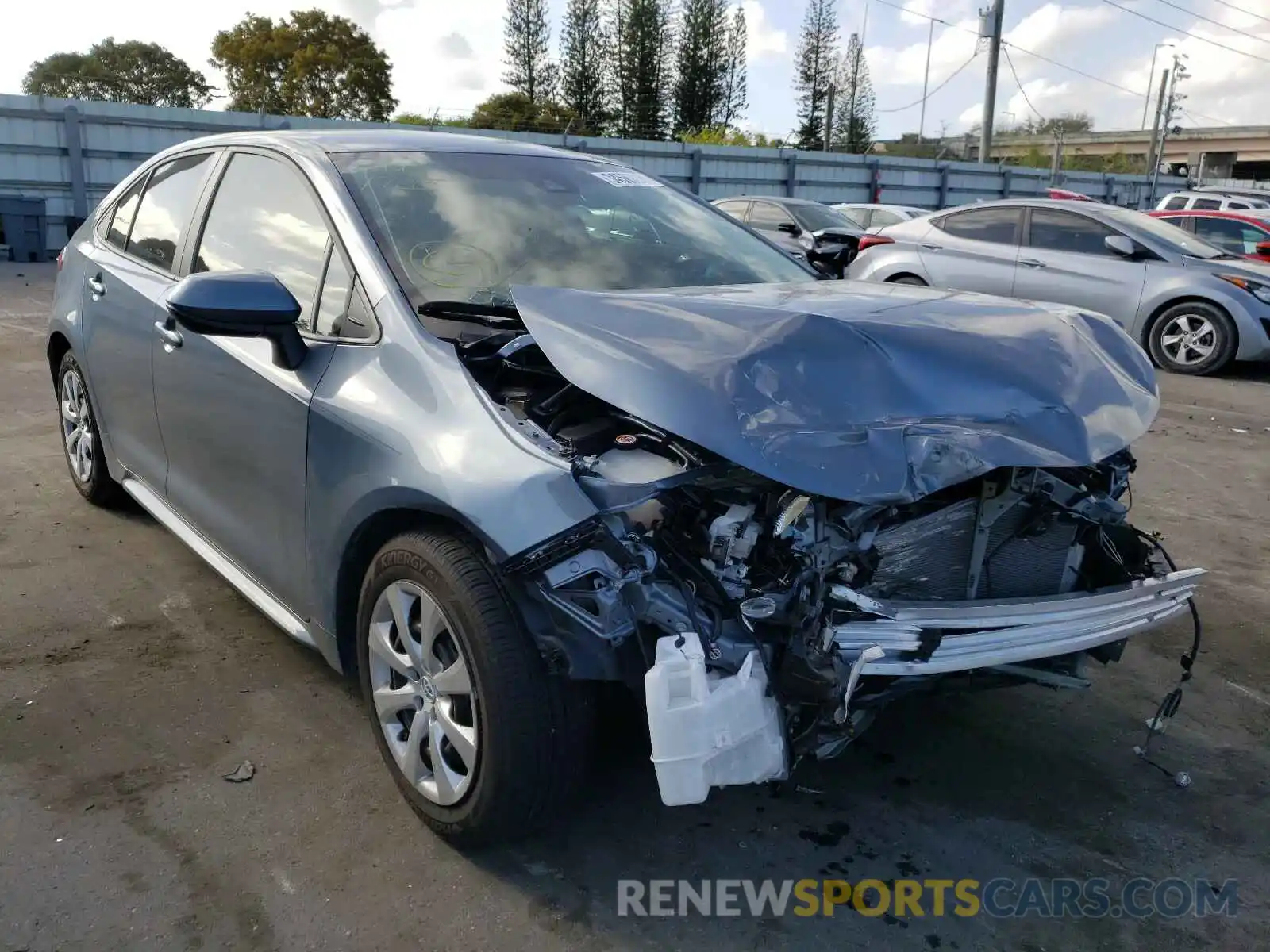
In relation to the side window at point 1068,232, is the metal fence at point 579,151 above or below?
above

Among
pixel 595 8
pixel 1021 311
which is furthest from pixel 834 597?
pixel 595 8

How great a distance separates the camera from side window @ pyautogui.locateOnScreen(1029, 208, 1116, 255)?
32.3 ft

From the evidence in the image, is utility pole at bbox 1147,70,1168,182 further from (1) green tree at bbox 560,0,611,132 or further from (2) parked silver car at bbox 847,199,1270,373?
(2) parked silver car at bbox 847,199,1270,373

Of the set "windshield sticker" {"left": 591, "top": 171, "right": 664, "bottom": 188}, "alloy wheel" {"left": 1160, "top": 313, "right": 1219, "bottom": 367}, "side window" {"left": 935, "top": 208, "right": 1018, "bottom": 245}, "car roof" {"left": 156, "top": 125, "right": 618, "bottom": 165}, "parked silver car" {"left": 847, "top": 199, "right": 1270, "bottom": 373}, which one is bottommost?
"alloy wheel" {"left": 1160, "top": 313, "right": 1219, "bottom": 367}

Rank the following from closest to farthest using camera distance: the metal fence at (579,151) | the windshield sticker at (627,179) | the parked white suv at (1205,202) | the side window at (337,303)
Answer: the side window at (337,303) → the windshield sticker at (627,179) → the metal fence at (579,151) → the parked white suv at (1205,202)

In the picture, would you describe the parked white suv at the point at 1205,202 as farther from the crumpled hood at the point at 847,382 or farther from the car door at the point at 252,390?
the car door at the point at 252,390

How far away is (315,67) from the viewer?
5706 centimetres

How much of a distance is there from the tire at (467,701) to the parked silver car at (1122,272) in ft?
25.8

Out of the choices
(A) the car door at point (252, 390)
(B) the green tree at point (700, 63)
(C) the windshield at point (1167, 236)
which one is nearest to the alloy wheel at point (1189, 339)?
(C) the windshield at point (1167, 236)

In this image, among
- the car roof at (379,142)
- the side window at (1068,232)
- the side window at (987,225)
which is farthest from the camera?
the side window at (987,225)

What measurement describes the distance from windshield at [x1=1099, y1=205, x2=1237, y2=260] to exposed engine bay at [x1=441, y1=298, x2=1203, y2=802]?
834 centimetres

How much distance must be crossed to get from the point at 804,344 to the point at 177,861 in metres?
1.98

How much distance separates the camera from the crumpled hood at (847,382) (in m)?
2.25

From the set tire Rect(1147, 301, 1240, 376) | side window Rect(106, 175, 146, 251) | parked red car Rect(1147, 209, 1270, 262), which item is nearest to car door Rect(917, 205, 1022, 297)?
tire Rect(1147, 301, 1240, 376)
